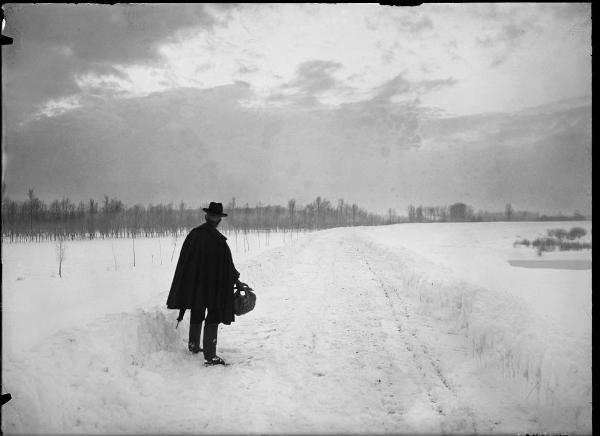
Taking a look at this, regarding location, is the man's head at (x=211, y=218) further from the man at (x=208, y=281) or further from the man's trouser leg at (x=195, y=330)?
the man's trouser leg at (x=195, y=330)

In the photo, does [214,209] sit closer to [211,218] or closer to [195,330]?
[211,218]

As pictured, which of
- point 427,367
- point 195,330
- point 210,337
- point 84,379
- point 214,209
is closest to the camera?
point 84,379

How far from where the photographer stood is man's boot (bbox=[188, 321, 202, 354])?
5.28m

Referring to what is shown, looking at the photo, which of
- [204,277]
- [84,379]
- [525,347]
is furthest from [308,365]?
[525,347]

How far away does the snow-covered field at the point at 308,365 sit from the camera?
12.0 ft

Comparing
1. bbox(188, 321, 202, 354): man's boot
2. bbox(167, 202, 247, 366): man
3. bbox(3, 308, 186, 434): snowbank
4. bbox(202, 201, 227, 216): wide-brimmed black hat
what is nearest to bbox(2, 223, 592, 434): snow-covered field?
bbox(3, 308, 186, 434): snowbank

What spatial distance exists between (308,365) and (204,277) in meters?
1.87

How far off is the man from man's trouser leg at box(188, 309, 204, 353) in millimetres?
72

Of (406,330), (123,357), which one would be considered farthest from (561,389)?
(123,357)

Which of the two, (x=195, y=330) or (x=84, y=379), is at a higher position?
(x=195, y=330)

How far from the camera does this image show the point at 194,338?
531cm

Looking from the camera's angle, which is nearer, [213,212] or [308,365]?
[308,365]

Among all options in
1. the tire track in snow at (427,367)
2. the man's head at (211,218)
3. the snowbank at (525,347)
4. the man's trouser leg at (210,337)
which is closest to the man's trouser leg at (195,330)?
the man's trouser leg at (210,337)

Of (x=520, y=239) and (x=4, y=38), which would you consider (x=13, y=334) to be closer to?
(x=4, y=38)
